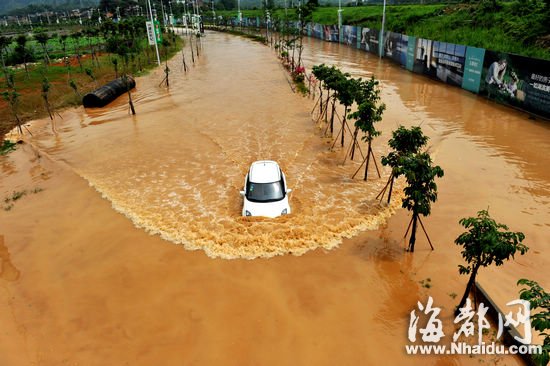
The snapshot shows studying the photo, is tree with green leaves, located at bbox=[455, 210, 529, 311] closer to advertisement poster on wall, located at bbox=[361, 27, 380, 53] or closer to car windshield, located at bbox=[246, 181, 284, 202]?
car windshield, located at bbox=[246, 181, 284, 202]

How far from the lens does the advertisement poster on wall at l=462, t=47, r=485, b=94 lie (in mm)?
29895

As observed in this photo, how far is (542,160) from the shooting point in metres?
19.7

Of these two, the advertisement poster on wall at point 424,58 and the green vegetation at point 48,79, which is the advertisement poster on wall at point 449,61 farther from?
the green vegetation at point 48,79

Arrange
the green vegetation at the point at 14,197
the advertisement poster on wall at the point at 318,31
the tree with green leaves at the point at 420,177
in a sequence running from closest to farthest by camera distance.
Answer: the tree with green leaves at the point at 420,177
the green vegetation at the point at 14,197
the advertisement poster on wall at the point at 318,31

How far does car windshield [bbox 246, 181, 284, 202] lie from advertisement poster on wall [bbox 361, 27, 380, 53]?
4682 centimetres

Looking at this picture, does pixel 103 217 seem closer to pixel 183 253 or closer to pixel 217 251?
pixel 183 253

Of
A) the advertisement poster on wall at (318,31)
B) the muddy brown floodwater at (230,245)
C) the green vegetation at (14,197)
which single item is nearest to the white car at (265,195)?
the muddy brown floodwater at (230,245)

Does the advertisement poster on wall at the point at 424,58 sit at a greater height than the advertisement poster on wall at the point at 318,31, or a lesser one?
lesser

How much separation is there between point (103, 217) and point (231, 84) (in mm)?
27436

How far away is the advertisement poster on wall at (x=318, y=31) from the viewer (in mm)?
78069

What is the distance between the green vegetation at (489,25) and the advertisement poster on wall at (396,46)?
3356mm

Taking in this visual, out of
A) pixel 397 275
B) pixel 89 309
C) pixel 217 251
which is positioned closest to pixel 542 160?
pixel 397 275

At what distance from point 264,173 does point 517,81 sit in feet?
72.3

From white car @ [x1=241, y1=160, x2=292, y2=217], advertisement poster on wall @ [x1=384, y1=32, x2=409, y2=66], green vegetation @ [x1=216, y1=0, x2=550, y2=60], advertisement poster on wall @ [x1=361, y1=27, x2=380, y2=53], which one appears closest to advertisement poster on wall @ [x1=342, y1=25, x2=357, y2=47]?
advertisement poster on wall @ [x1=361, y1=27, x2=380, y2=53]
